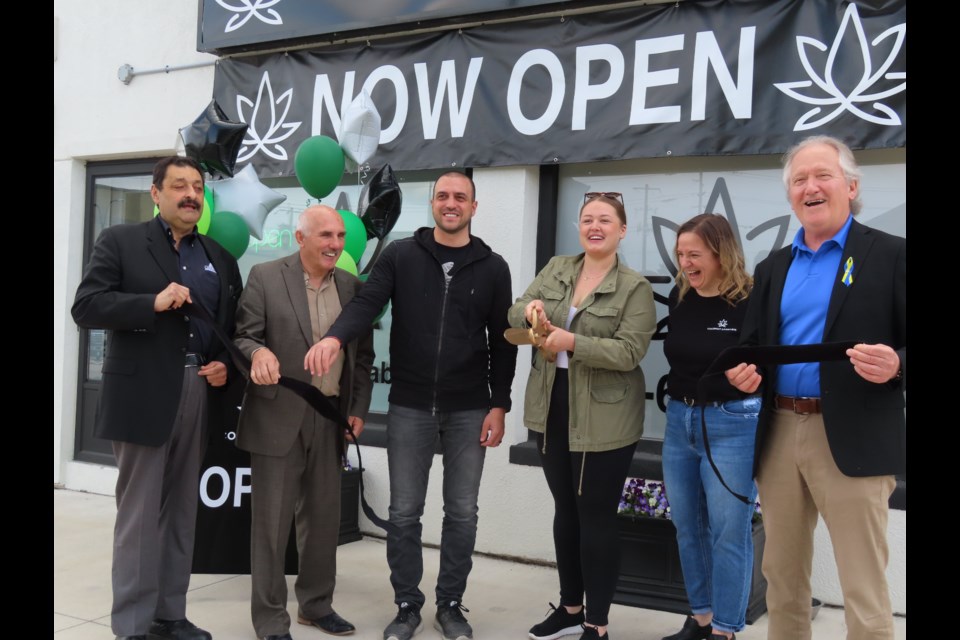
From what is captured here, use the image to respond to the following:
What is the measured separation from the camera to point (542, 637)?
370 centimetres

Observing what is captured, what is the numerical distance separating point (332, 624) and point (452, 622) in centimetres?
53

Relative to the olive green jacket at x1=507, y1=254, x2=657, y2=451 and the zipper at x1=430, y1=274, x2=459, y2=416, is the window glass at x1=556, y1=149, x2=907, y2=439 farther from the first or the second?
the zipper at x1=430, y1=274, x2=459, y2=416

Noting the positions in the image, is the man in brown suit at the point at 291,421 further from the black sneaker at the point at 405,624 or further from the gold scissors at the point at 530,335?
the gold scissors at the point at 530,335

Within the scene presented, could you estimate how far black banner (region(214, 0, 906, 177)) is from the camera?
13.8 ft

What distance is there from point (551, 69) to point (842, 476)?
3.23 metres

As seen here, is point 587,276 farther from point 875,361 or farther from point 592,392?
point 875,361

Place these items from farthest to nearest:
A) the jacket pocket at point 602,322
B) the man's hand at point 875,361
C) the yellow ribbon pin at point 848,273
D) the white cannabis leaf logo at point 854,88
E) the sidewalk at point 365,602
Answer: the white cannabis leaf logo at point 854,88 < the sidewalk at point 365,602 < the jacket pocket at point 602,322 < the yellow ribbon pin at point 848,273 < the man's hand at point 875,361

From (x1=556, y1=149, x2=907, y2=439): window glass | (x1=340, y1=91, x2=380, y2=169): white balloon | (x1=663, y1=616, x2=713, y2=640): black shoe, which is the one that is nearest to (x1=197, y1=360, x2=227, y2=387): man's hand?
(x1=340, y1=91, x2=380, y2=169): white balloon

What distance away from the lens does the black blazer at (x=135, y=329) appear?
3.27 metres

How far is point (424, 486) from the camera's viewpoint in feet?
12.3

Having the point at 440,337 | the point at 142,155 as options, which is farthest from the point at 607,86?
the point at 142,155

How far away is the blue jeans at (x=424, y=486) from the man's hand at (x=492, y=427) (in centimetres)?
2

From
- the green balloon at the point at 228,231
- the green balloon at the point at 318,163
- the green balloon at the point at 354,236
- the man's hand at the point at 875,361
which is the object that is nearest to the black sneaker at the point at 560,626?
the man's hand at the point at 875,361
